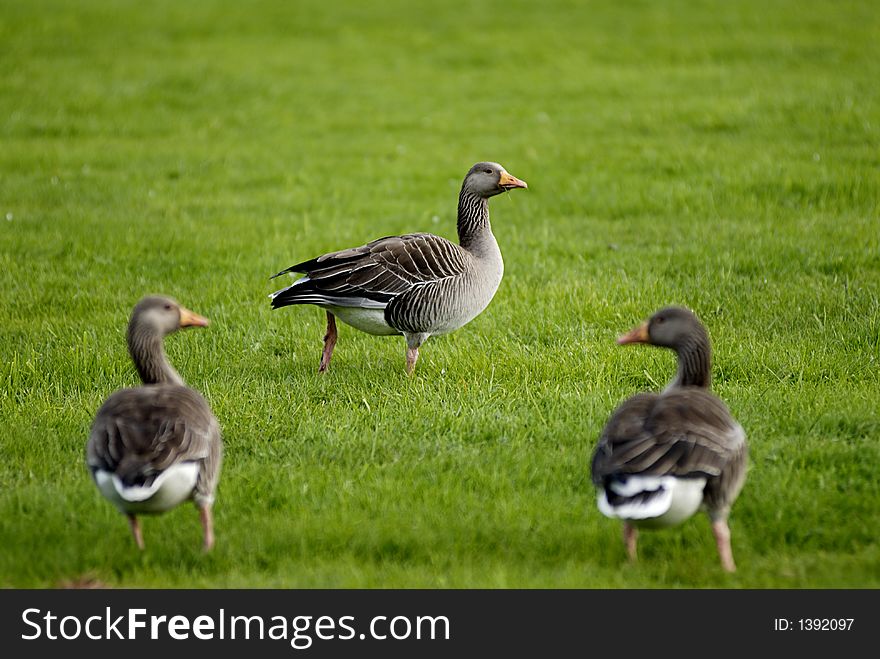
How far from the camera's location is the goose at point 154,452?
199 inches

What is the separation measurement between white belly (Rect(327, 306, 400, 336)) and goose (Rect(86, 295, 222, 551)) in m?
2.46

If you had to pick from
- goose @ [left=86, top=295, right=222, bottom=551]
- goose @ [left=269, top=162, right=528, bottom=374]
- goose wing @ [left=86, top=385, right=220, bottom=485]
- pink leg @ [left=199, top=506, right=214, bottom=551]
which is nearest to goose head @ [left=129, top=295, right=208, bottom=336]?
goose @ [left=86, top=295, right=222, bottom=551]

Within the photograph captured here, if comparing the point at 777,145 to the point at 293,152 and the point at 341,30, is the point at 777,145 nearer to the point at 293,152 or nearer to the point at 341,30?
the point at 293,152

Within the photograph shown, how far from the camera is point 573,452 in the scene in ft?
22.1

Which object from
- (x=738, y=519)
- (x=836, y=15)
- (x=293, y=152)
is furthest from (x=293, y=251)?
(x=836, y=15)

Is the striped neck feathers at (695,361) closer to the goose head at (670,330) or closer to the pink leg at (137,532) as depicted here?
the goose head at (670,330)

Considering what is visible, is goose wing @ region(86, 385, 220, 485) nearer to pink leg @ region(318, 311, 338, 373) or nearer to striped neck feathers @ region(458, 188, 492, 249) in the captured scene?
pink leg @ region(318, 311, 338, 373)

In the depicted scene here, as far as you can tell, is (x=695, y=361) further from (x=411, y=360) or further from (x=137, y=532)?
(x=137, y=532)

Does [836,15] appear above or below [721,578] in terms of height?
above

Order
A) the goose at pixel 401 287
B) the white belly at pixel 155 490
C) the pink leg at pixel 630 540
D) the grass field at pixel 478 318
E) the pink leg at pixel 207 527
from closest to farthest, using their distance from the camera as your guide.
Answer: the white belly at pixel 155 490 → the pink leg at pixel 630 540 → the pink leg at pixel 207 527 → the grass field at pixel 478 318 → the goose at pixel 401 287

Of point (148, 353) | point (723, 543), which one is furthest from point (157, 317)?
point (723, 543)

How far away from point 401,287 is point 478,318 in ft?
5.40

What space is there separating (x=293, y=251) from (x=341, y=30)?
1522cm

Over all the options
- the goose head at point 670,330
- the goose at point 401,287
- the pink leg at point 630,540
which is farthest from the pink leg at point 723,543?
the goose at point 401,287
